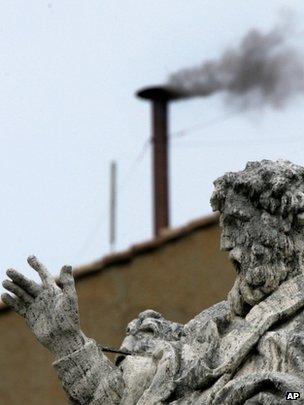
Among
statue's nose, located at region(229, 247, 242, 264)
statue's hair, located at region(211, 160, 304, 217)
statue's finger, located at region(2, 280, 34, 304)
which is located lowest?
statue's finger, located at region(2, 280, 34, 304)

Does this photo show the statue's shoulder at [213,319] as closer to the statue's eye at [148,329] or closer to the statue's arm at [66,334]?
the statue's eye at [148,329]

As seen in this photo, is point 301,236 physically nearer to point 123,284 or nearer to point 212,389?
point 212,389

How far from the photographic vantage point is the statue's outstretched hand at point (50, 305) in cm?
1925

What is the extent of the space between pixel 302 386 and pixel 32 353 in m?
15.2

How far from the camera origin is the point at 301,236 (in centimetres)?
1920

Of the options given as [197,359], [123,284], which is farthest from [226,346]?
[123,284]

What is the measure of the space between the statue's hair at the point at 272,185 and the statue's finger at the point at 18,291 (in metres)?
1.23

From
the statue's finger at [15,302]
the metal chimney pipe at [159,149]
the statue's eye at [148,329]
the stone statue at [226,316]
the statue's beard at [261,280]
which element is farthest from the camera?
the metal chimney pipe at [159,149]

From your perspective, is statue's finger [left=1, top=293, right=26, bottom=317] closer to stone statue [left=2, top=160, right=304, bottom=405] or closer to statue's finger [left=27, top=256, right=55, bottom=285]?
stone statue [left=2, top=160, right=304, bottom=405]

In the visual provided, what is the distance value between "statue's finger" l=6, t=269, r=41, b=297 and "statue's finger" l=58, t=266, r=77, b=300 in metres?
0.16

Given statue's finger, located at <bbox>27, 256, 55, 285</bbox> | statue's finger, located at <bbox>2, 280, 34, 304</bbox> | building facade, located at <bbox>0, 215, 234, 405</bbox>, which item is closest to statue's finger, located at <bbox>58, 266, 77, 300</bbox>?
statue's finger, located at <bbox>27, 256, 55, 285</bbox>

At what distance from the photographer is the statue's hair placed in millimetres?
19141

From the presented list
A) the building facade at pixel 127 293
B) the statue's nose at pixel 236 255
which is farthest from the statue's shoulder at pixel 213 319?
the building facade at pixel 127 293

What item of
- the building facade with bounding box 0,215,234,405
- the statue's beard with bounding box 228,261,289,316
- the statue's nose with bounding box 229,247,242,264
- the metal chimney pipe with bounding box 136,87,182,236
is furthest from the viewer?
the metal chimney pipe with bounding box 136,87,182,236
